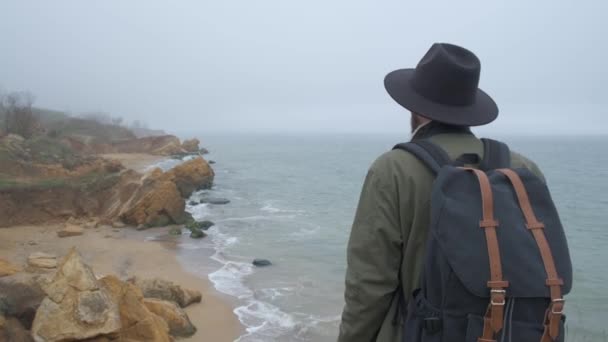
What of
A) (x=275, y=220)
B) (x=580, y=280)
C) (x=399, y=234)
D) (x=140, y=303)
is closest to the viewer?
(x=399, y=234)

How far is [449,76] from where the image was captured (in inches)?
85.0

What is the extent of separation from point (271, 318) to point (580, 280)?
11.1 m

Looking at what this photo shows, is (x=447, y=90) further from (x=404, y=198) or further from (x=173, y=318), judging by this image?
(x=173, y=318)

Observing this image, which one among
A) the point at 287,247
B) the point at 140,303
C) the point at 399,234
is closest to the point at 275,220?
the point at 287,247

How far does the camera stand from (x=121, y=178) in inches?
874

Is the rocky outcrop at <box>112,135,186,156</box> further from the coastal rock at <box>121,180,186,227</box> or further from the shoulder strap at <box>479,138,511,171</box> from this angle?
the shoulder strap at <box>479,138,511,171</box>

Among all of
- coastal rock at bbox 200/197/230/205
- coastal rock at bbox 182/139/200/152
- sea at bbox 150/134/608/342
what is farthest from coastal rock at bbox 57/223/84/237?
coastal rock at bbox 182/139/200/152

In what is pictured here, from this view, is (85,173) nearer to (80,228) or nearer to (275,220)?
(80,228)

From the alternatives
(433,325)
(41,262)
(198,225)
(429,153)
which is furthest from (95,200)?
(433,325)

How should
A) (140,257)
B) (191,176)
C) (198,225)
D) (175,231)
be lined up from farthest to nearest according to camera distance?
(191,176), (198,225), (175,231), (140,257)

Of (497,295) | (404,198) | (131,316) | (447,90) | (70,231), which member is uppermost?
(447,90)

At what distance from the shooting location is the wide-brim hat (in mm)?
2146

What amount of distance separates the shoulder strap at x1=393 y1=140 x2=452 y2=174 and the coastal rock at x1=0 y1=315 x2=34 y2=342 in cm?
545

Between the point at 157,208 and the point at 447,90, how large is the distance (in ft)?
62.4
